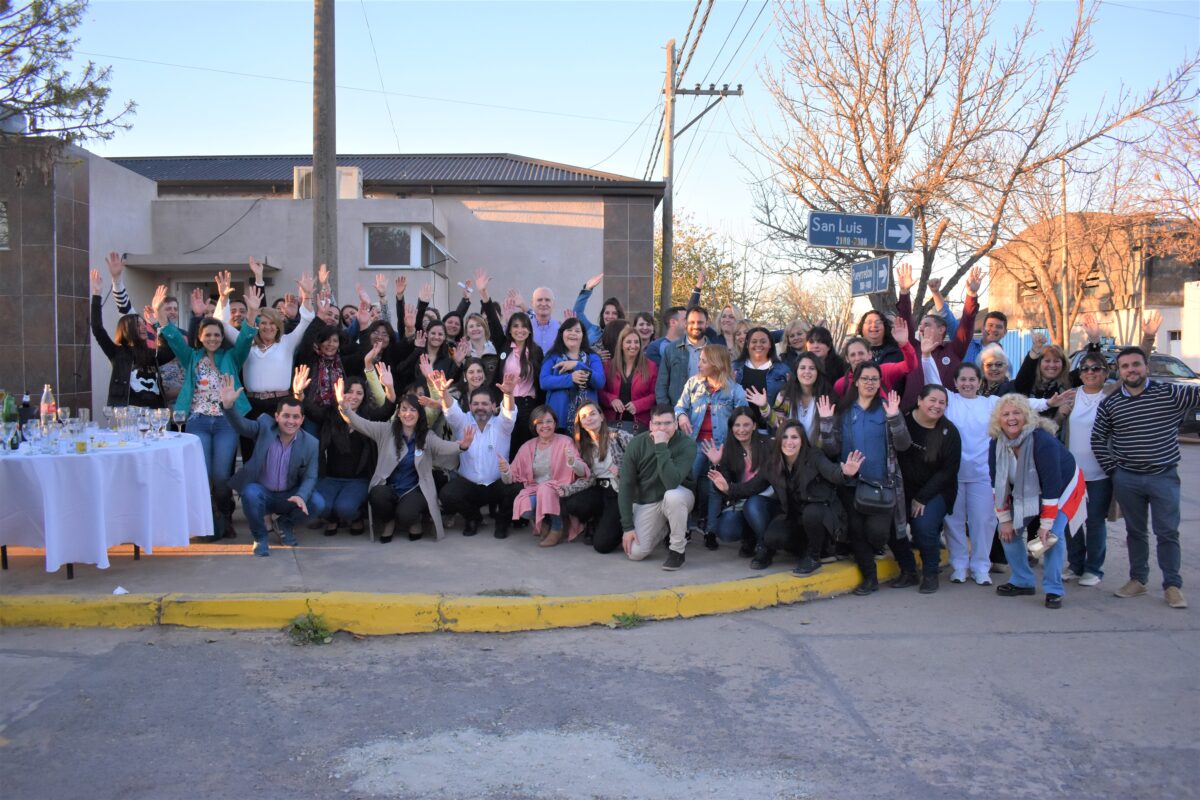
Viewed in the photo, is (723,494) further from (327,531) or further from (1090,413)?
(327,531)

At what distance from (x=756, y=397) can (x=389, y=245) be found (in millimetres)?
13465

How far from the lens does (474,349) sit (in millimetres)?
8797

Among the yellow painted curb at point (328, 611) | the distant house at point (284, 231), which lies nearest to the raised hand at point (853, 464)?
the yellow painted curb at point (328, 611)

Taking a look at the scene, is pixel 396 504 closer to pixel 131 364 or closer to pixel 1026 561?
pixel 131 364

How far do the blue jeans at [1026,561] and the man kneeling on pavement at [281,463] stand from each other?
5.41 m

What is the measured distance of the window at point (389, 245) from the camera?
62.8ft

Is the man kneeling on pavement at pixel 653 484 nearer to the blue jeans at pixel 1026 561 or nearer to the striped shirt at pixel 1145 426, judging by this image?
the blue jeans at pixel 1026 561

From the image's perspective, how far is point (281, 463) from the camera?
715 centimetres

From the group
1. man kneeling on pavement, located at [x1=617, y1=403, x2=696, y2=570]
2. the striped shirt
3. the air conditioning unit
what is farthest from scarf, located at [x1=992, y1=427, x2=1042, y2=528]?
the air conditioning unit

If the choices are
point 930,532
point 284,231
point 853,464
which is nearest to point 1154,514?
point 930,532

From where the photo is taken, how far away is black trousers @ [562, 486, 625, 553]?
730 cm

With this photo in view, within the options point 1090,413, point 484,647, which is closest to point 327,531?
point 484,647

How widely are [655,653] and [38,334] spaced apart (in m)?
13.3

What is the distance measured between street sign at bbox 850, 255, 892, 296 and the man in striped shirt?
11.6 ft
